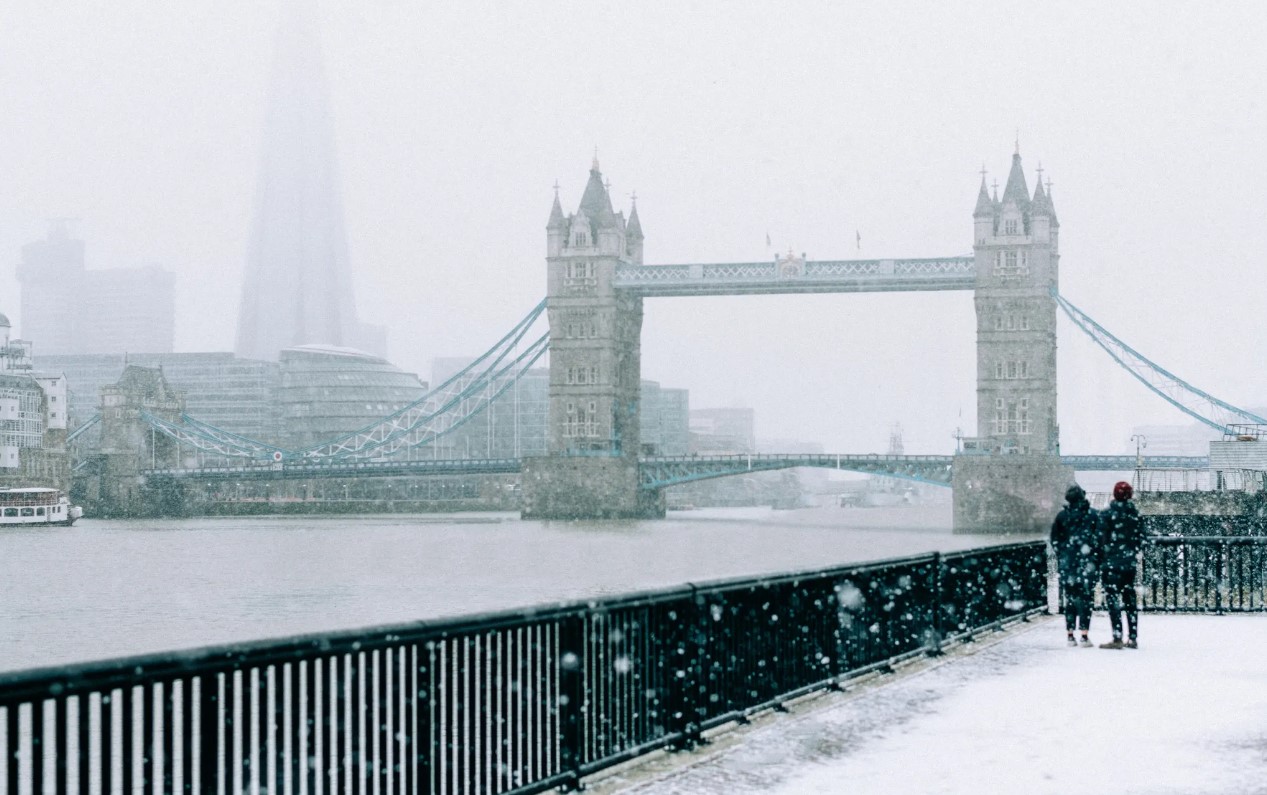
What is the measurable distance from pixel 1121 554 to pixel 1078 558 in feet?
1.16

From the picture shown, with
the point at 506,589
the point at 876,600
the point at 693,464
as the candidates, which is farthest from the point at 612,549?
the point at 876,600

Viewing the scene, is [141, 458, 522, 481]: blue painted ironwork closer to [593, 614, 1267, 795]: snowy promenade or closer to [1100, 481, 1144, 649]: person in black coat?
[1100, 481, 1144, 649]: person in black coat

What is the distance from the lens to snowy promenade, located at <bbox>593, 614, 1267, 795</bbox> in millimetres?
7250

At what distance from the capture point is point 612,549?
63.9 m

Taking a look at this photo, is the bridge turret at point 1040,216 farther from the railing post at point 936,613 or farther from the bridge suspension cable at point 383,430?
the railing post at point 936,613

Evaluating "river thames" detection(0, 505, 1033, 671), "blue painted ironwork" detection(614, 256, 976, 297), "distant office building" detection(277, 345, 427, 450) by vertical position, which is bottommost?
"river thames" detection(0, 505, 1033, 671)

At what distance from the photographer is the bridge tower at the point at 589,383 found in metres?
99.2

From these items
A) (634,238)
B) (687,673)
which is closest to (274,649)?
(687,673)

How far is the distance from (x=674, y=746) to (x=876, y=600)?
324 centimetres

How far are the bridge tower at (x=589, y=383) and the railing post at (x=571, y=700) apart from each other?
3587 inches

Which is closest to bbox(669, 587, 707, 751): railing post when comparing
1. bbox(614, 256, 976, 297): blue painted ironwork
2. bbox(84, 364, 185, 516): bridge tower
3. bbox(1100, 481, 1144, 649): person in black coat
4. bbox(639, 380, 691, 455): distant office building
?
bbox(1100, 481, 1144, 649): person in black coat

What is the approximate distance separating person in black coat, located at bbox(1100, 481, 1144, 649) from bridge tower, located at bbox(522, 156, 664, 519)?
8594cm

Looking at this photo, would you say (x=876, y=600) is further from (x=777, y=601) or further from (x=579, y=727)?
(x=579, y=727)

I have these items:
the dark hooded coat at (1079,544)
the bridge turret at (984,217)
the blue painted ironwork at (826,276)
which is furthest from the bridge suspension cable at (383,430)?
the dark hooded coat at (1079,544)
